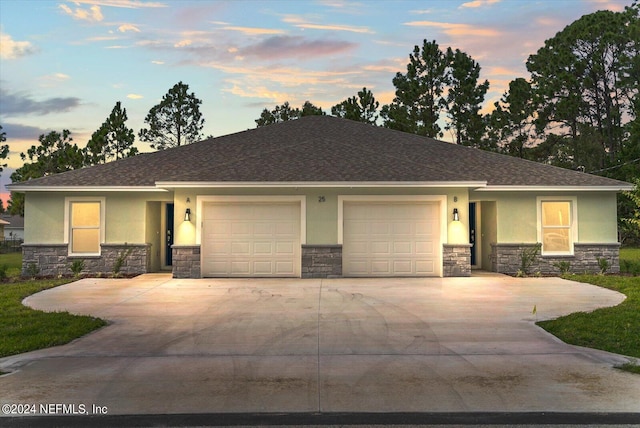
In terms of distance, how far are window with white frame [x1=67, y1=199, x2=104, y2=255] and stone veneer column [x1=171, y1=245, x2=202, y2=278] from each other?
125 inches

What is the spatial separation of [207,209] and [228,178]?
4.09 ft

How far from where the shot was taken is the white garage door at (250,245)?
15.2 metres

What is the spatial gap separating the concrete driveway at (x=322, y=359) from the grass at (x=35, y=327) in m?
0.30

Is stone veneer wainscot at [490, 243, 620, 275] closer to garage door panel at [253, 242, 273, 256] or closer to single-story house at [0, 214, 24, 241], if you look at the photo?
garage door panel at [253, 242, 273, 256]

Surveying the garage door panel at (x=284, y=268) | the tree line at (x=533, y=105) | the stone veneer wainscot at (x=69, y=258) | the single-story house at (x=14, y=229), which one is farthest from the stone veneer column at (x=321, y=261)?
the single-story house at (x=14, y=229)

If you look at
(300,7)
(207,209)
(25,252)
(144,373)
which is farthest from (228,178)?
(144,373)

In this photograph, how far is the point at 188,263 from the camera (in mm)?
15008

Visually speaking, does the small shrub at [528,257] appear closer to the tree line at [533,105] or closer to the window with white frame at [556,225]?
the window with white frame at [556,225]

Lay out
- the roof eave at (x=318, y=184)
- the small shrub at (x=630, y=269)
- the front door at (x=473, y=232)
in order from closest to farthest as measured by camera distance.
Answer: the roof eave at (x=318, y=184) → the small shrub at (x=630, y=269) → the front door at (x=473, y=232)

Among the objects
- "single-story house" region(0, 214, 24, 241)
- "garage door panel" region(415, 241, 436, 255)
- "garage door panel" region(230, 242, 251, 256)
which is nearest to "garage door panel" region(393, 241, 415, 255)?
"garage door panel" region(415, 241, 436, 255)

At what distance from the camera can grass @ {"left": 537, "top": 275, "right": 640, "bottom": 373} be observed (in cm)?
693

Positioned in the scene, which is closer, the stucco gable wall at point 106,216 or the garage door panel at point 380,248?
the garage door panel at point 380,248

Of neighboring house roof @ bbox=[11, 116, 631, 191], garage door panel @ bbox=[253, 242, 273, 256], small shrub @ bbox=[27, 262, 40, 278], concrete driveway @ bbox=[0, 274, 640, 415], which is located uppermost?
neighboring house roof @ bbox=[11, 116, 631, 191]

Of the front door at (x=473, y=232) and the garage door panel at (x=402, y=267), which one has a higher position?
the front door at (x=473, y=232)
